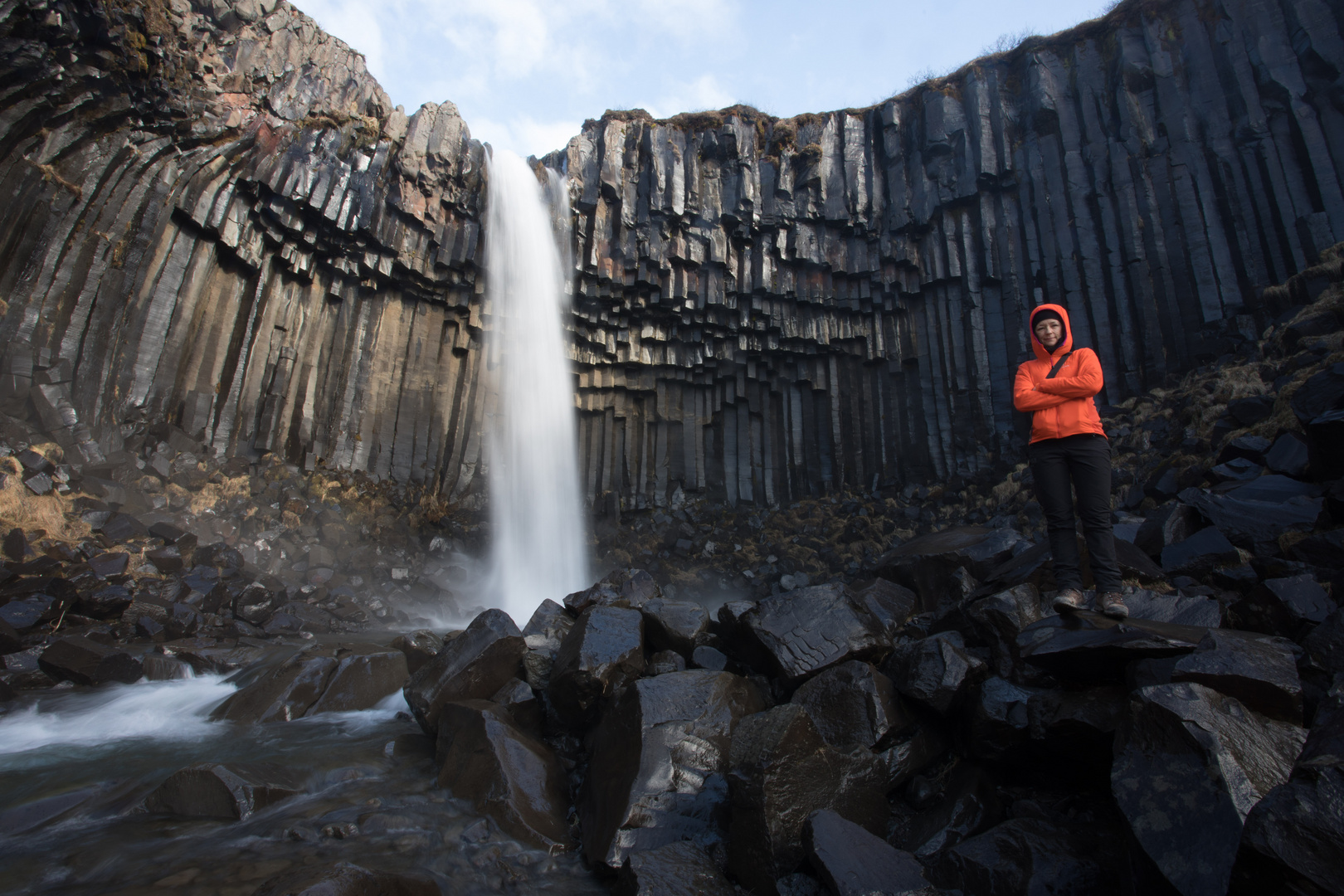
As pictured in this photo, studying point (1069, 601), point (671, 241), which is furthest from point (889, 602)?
point (671, 241)

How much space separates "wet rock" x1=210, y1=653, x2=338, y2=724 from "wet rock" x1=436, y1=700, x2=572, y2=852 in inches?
94.0

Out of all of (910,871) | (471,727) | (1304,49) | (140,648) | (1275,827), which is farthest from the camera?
(1304,49)

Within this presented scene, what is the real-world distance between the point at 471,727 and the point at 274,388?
13.3m

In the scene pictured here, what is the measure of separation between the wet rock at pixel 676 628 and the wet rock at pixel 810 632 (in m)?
0.51

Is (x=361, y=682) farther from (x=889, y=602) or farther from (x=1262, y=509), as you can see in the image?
(x=1262, y=509)

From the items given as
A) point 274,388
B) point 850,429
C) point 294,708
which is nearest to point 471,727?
point 294,708

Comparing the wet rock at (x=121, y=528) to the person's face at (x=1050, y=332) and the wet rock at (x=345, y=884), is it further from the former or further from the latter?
the person's face at (x=1050, y=332)

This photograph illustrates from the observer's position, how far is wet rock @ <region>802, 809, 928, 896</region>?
8.83ft

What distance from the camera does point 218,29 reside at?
41.7 feet

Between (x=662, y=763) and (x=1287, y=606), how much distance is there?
357cm

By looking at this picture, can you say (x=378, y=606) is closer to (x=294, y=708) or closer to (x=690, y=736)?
(x=294, y=708)

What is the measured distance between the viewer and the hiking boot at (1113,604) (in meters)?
3.65

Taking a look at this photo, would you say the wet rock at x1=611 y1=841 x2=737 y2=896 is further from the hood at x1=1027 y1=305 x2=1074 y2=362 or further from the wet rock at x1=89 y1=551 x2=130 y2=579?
the wet rock at x1=89 y1=551 x2=130 y2=579

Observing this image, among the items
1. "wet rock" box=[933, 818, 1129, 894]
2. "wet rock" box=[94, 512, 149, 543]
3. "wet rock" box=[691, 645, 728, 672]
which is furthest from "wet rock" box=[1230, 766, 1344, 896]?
"wet rock" box=[94, 512, 149, 543]
